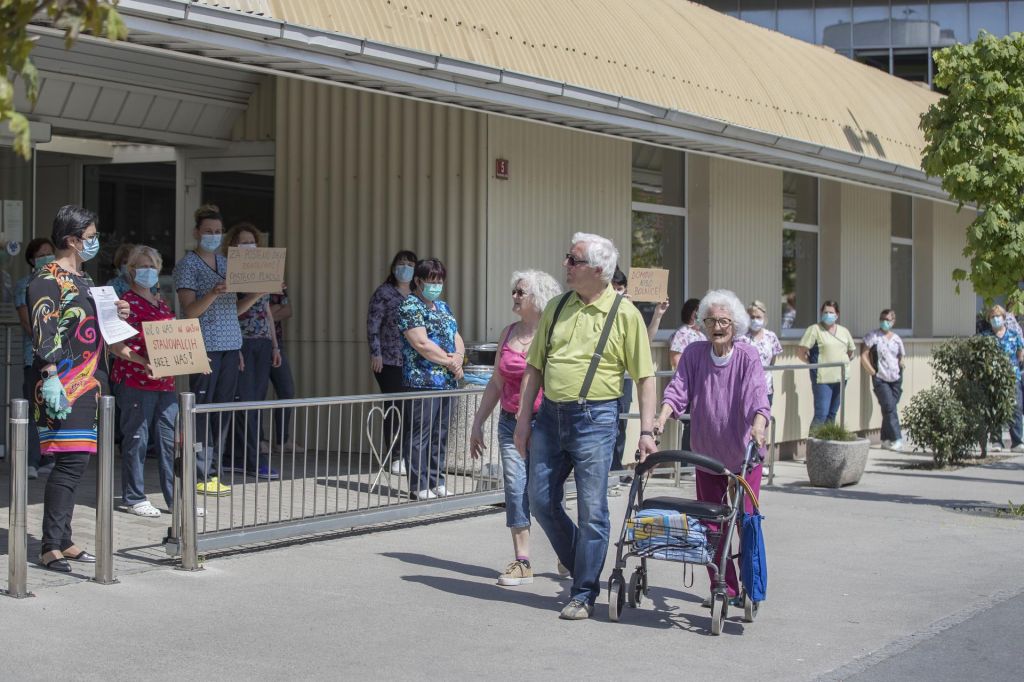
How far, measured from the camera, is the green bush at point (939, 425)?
15.0m

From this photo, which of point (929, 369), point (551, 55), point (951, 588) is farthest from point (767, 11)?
point (951, 588)

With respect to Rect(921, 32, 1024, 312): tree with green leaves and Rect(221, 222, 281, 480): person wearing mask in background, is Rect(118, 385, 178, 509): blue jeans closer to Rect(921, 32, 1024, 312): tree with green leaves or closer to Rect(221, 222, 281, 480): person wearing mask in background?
Rect(221, 222, 281, 480): person wearing mask in background

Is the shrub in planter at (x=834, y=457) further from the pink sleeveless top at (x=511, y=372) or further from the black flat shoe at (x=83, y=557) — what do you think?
the black flat shoe at (x=83, y=557)

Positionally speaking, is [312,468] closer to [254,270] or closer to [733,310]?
[254,270]

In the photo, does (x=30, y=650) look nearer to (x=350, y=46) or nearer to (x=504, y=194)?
(x=350, y=46)

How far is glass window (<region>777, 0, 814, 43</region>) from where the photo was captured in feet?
187

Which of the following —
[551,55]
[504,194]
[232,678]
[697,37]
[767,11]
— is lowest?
[232,678]

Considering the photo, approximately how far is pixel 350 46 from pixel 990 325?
12007mm

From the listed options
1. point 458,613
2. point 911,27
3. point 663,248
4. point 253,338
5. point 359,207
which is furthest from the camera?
point 911,27

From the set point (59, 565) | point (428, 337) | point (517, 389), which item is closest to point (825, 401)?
point (428, 337)

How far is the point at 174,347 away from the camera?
823 centimetres

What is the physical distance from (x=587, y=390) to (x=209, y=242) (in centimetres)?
400

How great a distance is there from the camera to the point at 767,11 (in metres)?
57.2

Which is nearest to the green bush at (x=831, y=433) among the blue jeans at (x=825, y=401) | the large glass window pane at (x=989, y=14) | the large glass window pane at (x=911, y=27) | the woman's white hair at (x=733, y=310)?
the blue jeans at (x=825, y=401)
